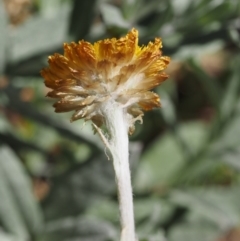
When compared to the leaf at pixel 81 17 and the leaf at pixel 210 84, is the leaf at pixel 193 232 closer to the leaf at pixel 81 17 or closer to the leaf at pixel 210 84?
the leaf at pixel 210 84

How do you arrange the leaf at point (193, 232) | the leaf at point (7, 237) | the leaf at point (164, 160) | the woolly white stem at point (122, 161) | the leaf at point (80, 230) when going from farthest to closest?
the leaf at point (164, 160)
the leaf at point (193, 232)
the leaf at point (7, 237)
the leaf at point (80, 230)
the woolly white stem at point (122, 161)

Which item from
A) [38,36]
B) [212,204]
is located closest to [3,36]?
[38,36]

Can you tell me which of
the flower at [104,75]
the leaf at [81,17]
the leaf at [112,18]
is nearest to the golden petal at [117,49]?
the flower at [104,75]

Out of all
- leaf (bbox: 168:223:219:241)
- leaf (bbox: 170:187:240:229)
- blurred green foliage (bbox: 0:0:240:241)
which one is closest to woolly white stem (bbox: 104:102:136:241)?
blurred green foliage (bbox: 0:0:240:241)

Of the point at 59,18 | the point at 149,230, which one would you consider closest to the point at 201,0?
the point at 59,18

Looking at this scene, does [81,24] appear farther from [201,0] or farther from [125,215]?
[125,215]

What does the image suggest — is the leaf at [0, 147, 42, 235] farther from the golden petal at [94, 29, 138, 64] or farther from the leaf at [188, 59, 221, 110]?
the golden petal at [94, 29, 138, 64]
